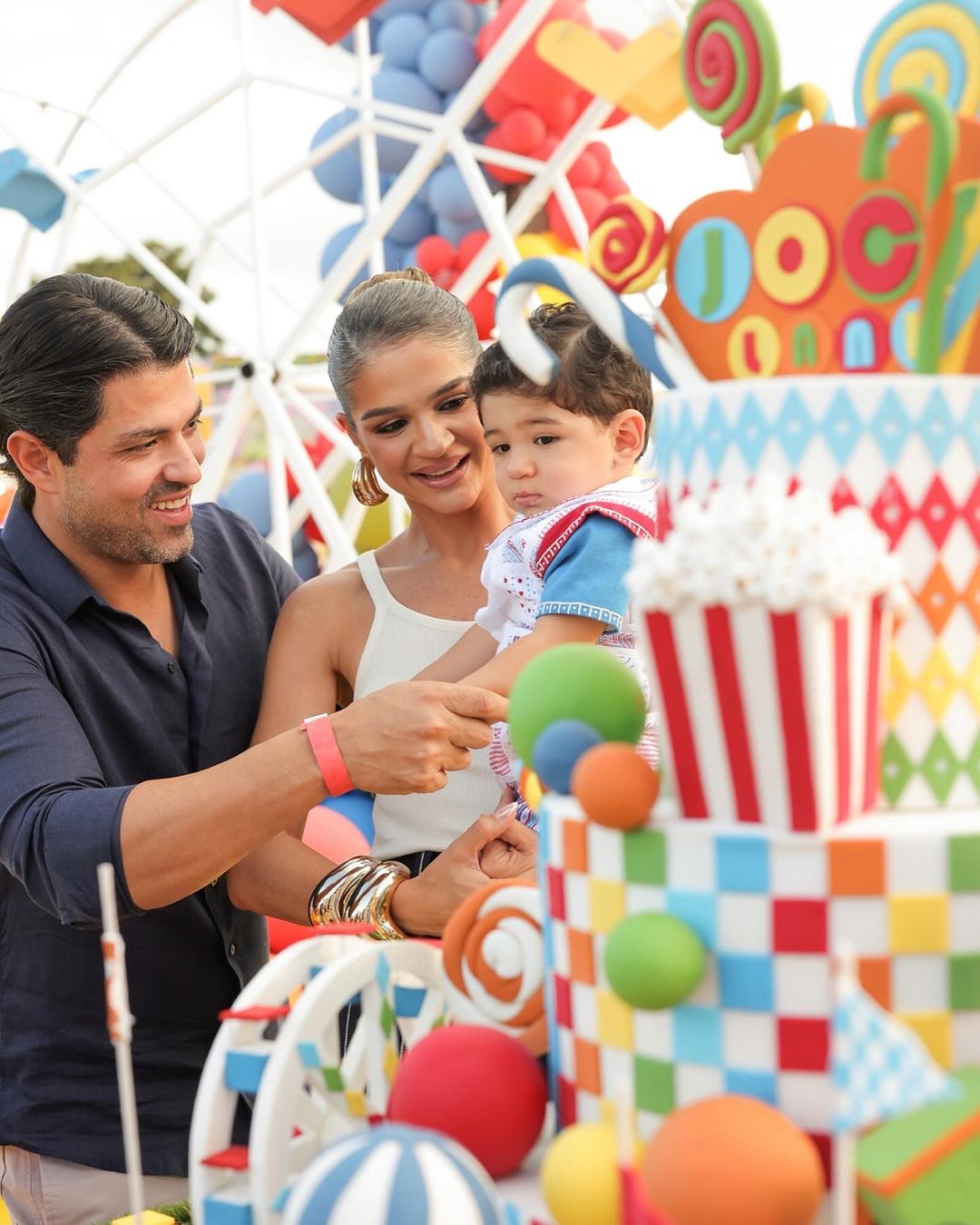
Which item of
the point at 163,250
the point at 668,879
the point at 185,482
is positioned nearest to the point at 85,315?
the point at 185,482

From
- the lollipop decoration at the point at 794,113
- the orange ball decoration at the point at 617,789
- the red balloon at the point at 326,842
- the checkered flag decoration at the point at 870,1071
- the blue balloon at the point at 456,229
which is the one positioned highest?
the blue balloon at the point at 456,229

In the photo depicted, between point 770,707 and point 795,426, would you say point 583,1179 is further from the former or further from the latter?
point 795,426

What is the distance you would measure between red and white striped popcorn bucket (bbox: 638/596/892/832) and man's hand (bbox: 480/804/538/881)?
2.82 feet

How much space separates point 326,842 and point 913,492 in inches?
86.6

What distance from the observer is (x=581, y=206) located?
6.56 metres

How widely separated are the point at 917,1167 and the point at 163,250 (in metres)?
20.1

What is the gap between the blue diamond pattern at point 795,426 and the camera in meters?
1.06

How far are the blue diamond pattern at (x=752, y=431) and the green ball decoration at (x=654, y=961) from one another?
35 centimetres

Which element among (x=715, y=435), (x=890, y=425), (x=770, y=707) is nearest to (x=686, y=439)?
(x=715, y=435)

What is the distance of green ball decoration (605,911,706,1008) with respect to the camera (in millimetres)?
971

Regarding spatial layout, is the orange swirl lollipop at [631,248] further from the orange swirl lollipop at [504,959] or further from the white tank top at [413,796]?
the white tank top at [413,796]

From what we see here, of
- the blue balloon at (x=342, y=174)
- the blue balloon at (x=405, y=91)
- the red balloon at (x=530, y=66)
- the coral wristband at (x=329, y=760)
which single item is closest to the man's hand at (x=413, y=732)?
the coral wristband at (x=329, y=760)

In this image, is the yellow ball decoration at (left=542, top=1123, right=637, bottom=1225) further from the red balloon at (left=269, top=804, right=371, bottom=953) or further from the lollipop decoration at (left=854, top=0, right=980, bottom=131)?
the red balloon at (left=269, top=804, right=371, bottom=953)

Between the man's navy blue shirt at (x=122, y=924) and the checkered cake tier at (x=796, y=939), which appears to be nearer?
the checkered cake tier at (x=796, y=939)
